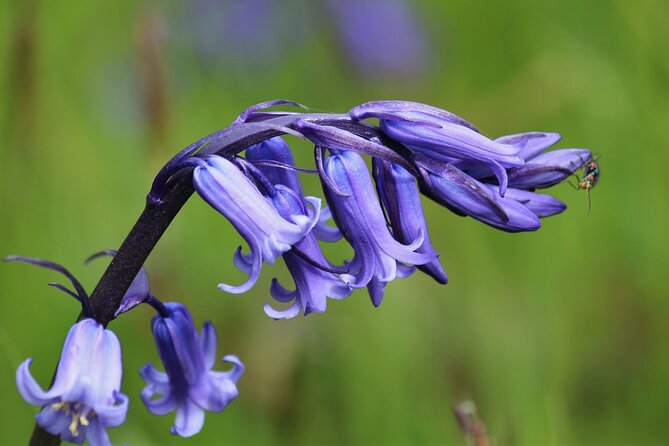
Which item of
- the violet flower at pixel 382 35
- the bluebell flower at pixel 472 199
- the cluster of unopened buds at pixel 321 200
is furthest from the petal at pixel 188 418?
the violet flower at pixel 382 35

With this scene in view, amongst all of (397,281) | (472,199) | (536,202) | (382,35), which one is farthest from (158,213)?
(382,35)

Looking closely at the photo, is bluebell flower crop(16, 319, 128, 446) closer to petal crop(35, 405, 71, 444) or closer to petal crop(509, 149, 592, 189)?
petal crop(35, 405, 71, 444)

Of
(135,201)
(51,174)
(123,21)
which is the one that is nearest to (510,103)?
(135,201)

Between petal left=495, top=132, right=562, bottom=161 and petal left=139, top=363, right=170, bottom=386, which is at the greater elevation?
petal left=495, top=132, right=562, bottom=161

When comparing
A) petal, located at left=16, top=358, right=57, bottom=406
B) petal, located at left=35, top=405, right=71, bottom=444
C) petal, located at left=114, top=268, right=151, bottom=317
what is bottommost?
petal, located at left=35, top=405, right=71, bottom=444

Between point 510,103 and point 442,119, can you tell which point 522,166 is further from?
point 510,103

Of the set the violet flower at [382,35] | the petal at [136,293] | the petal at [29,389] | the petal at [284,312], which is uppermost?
the violet flower at [382,35]

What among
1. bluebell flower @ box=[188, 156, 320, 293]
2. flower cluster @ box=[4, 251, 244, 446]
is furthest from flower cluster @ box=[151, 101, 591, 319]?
flower cluster @ box=[4, 251, 244, 446]

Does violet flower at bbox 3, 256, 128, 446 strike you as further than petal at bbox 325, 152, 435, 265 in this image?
No

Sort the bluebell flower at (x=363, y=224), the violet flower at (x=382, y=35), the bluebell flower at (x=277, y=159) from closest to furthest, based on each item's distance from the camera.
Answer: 1. the bluebell flower at (x=363, y=224)
2. the bluebell flower at (x=277, y=159)
3. the violet flower at (x=382, y=35)

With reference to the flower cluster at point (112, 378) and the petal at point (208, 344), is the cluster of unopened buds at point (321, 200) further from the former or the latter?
the petal at point (208, 344)
